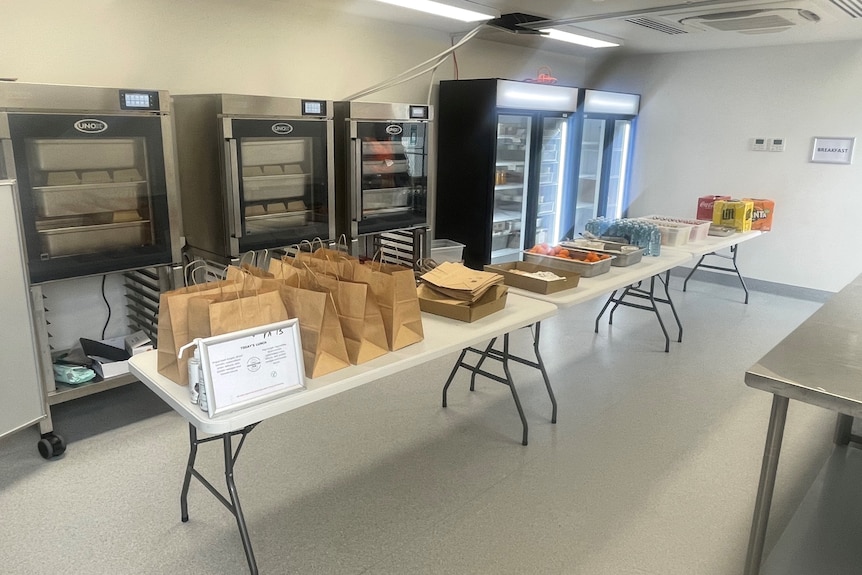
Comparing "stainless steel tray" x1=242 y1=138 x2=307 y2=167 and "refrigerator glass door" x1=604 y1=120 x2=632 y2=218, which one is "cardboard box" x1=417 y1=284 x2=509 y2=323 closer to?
"stainless steel tray" x1=242 y1=138 x2=307 y2=167

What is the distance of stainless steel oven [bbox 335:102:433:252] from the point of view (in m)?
3.94

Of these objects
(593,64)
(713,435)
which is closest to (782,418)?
(713,435)

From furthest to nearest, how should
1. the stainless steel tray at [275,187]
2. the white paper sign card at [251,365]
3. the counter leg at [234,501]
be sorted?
1. the stainless steel tray at [275,187]
2. the counter leg at [234,501]
3. the white paper sign card at [251,365]

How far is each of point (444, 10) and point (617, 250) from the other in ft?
6.40

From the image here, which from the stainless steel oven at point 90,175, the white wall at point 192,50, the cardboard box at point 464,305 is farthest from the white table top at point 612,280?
the white wall at point 192,50

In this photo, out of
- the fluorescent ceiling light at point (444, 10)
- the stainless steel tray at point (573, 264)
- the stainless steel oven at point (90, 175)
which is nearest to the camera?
the stainless steel oven at point (90, 175)

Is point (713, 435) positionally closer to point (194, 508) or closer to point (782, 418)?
point (782, 418)

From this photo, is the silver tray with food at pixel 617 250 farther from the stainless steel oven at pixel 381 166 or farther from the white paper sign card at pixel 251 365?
the white paper sign card at pixel 251 365

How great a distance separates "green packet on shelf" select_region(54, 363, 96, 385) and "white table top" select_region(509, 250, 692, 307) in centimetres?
213

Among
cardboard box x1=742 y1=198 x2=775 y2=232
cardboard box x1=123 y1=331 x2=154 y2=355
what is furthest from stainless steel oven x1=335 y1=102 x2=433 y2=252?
cardboard box x1=742 y1=198 x2=775 y2=232

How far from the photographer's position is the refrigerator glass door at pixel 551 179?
19.2 ft

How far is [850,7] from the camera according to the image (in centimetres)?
375

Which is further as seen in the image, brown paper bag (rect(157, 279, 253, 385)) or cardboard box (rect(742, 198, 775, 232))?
cardboard box (rect(742, 198, 775, 232))

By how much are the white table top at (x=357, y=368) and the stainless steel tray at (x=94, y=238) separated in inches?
44.5
